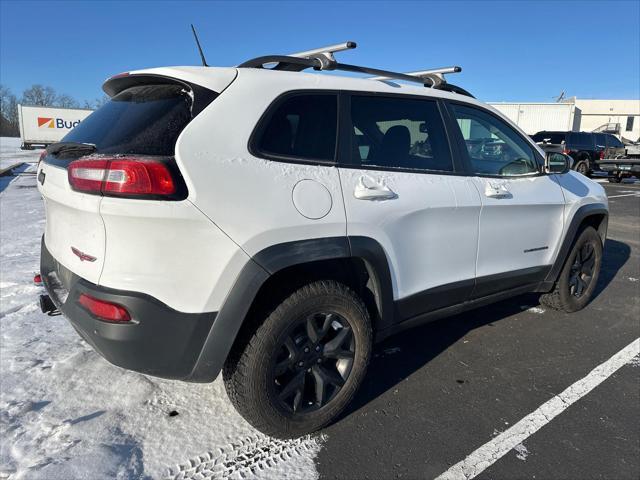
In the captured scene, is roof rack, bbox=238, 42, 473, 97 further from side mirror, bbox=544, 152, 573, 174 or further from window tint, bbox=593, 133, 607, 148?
window tint, bbox=593, 133, 607, 148

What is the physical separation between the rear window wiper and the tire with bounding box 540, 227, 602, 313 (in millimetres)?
3708

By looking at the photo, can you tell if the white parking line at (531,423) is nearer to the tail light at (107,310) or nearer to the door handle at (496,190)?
the door handle at (496,190)

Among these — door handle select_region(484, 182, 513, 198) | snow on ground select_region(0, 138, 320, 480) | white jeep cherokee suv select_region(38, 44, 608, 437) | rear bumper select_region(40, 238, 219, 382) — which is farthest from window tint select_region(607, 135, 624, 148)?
rear bumper select_region(40, 238, 219, 382)

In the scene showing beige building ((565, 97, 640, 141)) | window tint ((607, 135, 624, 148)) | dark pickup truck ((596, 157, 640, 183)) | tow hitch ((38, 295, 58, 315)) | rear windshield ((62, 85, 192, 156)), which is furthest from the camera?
beige building ((565, 97, 640, 141))

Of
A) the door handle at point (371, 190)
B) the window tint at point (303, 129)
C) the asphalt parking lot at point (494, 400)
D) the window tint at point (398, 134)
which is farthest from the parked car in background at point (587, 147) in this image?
the window tint at point (303, 129)

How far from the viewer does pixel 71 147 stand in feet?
7.30

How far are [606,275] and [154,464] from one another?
5424mm

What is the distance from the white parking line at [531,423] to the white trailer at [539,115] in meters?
29.7

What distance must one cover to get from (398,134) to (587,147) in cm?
1913

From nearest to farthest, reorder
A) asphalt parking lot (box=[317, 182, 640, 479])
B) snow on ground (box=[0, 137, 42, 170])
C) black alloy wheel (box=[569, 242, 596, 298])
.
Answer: asphalt parking lot (box=[317, 182, 640, 479]), black alloy wheel (box=[569, 242, 596, 298]), snow on ground (box=[0, 137, 42, 170])

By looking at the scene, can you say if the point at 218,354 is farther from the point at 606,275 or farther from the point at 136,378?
the point at 606,275

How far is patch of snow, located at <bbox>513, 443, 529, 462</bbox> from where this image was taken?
90.6 inches

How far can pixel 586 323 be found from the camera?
13.2 feet

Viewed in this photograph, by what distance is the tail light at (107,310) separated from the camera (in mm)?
1888
